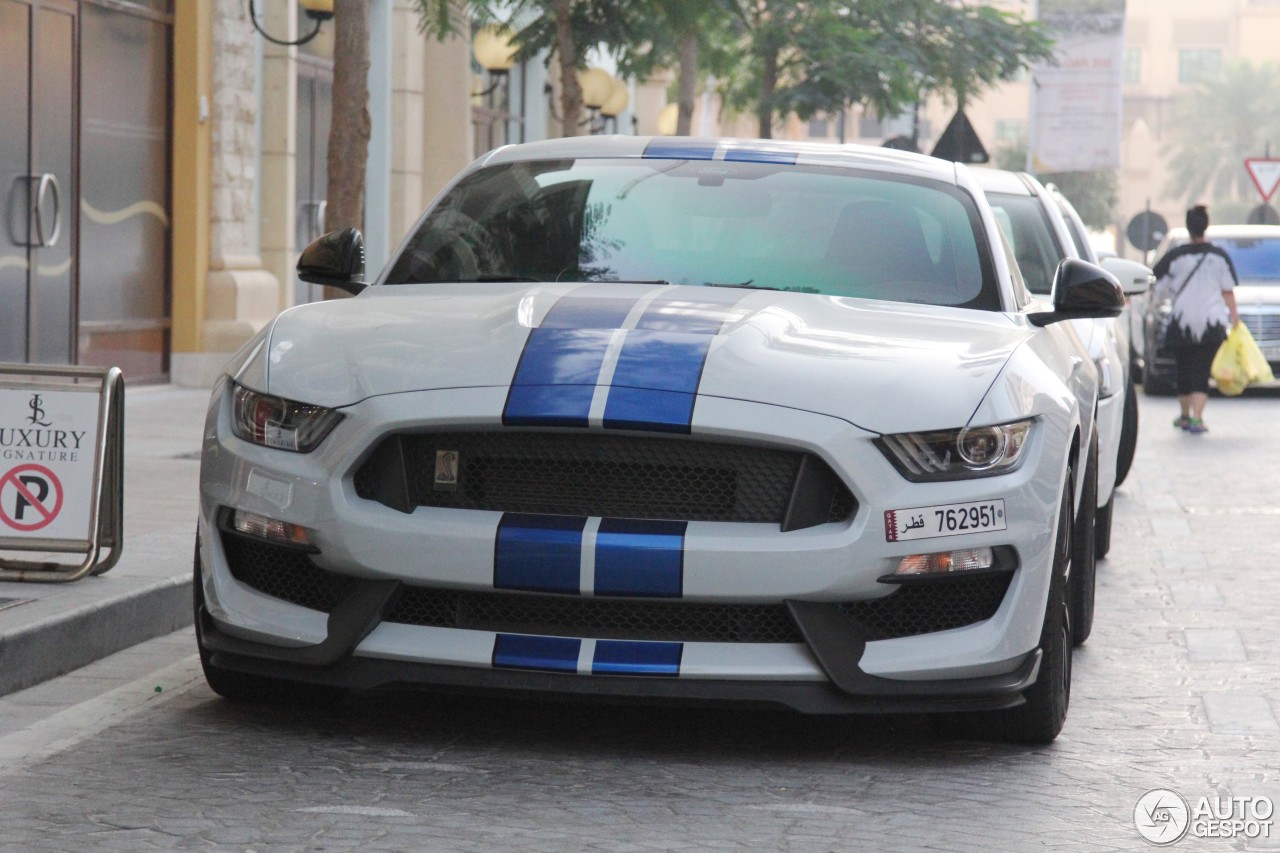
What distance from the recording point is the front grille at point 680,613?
480cm

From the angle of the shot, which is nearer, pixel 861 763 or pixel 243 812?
pixel 243 812

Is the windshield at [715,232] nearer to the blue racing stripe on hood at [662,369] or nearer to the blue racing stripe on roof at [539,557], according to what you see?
the blue racing stripe on hood at [662,369]

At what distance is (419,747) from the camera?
5023 mm

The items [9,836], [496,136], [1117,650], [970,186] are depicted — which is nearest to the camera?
[9,836]

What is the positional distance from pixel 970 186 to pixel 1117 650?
1598 millimetres

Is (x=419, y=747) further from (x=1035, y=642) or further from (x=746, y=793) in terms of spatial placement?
(x=1035, y=642)

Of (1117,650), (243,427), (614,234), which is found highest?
(614,234)

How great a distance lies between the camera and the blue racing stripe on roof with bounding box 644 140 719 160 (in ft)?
21.1

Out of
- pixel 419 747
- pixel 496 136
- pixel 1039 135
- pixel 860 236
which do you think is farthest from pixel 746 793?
pixel 1039 135

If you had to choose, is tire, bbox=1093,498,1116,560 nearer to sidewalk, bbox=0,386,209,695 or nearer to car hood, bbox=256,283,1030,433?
car hood, bbox=256,283,1030,433

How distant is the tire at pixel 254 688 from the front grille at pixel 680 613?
54cm

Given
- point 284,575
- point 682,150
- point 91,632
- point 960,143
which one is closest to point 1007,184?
point 682,150

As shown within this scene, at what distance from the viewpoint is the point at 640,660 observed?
15.6 feet

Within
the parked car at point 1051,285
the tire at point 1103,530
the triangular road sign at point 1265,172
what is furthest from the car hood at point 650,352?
the triangular road sign at point 1265,172
